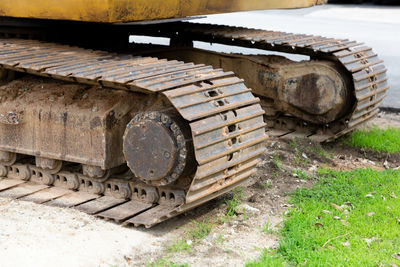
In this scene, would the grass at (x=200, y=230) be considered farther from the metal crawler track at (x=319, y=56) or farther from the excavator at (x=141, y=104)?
the metal crawler track at (x=319, y=56)

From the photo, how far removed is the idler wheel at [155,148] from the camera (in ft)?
17.1

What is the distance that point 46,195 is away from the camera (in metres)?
5.89

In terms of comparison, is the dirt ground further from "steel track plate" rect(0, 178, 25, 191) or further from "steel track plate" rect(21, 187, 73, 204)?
"steel track plate" rect(0, 178, 25, 191)

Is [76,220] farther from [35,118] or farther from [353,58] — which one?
[353,58]

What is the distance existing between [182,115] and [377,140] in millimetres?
3754

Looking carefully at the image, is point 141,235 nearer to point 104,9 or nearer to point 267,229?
point 267,229

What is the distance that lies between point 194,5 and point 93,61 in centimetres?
140

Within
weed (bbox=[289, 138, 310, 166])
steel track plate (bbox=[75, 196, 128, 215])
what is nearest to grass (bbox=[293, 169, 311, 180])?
weed (bbox=[289, 138, 310, 166])

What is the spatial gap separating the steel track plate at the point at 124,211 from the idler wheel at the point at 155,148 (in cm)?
28

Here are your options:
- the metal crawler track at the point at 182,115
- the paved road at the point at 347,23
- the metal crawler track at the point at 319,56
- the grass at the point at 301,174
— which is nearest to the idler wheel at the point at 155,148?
the metal crawler track at the point at 182,115

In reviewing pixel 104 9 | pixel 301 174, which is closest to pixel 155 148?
pixel 104 9

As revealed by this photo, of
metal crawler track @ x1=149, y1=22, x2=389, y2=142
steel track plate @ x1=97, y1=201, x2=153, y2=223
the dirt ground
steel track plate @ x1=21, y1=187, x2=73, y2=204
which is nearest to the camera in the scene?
the dirt ground

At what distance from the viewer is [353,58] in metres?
7.34

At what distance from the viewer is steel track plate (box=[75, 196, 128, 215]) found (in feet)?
18.1
